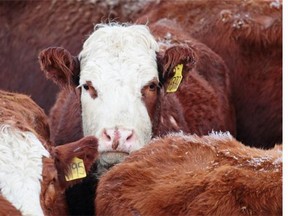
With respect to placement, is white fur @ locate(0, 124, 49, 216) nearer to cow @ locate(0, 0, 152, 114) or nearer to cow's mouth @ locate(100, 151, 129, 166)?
cow's mouth @ locate(100, 151, 129, 166)

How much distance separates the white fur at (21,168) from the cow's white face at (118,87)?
802mm

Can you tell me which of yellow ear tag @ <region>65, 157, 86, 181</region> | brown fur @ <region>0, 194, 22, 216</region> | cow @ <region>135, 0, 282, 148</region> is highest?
brown fur @ <region>0, 194, 22, 216</region>

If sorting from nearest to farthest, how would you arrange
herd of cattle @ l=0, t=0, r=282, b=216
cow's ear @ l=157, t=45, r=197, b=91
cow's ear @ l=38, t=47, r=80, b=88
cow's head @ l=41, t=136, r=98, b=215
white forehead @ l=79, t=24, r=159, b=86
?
herd of cattle @ l=0, t=0, r=282, b=216 → cow's head @ l=41, t=136, r=98, b=215 → white forehead @ l=79, t=24, r=159, b=86 → cow's ear @ l=38, t=47, r=80, b=88 → cow's ear @ l=157, t=45, r=197, b=91

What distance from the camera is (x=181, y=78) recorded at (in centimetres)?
607

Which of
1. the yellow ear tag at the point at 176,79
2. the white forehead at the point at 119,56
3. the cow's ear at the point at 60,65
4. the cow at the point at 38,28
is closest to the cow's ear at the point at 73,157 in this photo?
the white forehead at the point at 119,56

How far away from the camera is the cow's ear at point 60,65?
590cm

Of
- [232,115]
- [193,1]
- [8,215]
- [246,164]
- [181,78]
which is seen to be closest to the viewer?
[8,215]

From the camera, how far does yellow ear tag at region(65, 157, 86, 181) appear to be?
194 inches

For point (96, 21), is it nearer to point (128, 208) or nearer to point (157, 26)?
point (157, 26)

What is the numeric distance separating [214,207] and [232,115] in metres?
2.91

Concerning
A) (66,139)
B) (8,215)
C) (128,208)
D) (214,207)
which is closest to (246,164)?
(214,207)

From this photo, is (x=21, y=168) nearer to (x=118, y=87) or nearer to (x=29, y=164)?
(x=29, y=164)

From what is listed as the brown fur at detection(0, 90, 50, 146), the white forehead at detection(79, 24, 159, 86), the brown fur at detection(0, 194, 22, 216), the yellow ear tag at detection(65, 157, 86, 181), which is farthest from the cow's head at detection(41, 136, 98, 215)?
the white forehead at detection(79, 24, 159, 86)

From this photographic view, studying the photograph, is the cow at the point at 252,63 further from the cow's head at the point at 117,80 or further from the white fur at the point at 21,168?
the white fur at the point at 21,168
